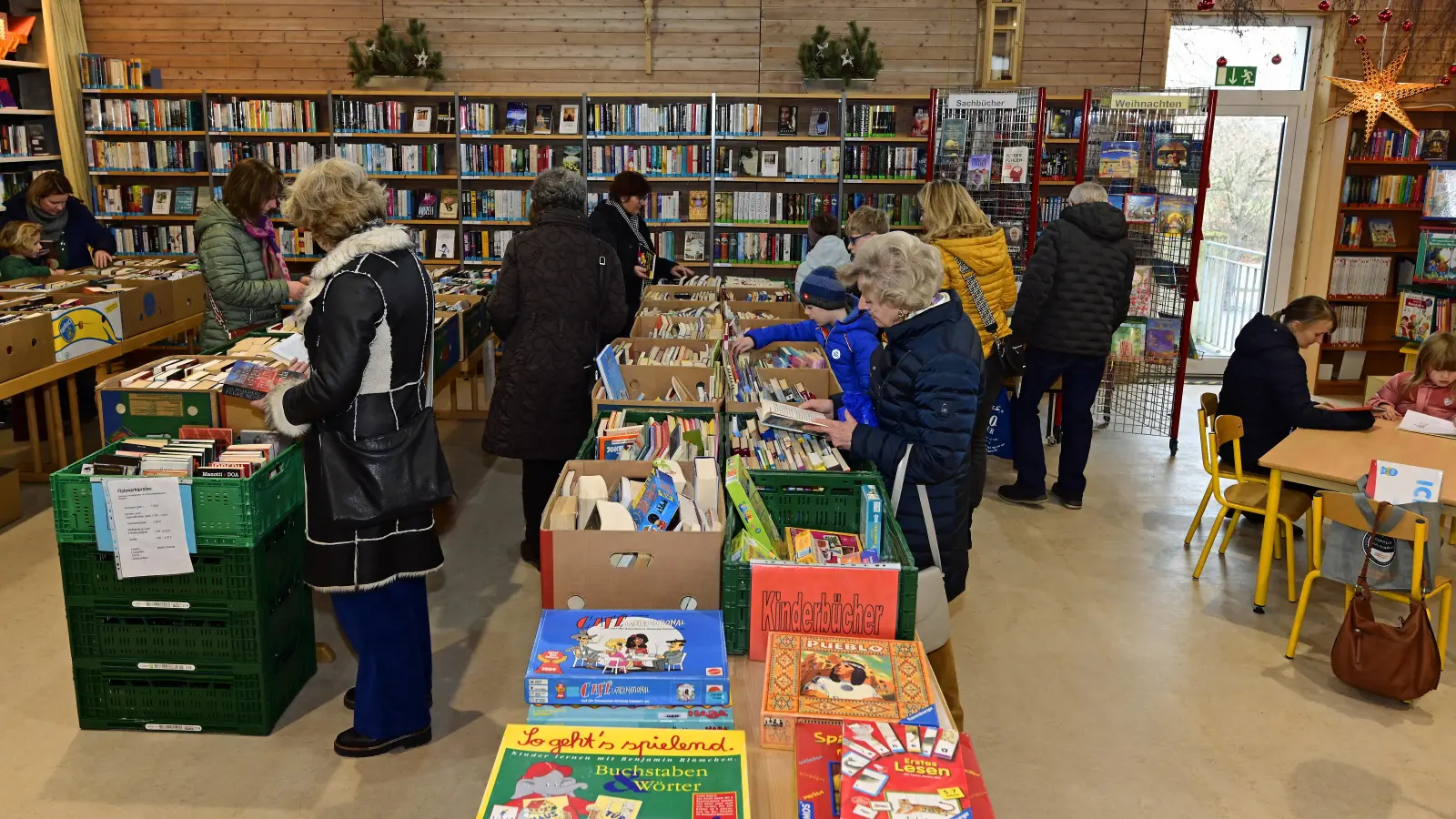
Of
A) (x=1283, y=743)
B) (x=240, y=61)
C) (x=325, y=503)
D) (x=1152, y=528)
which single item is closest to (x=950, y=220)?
(x=1152, y=528)

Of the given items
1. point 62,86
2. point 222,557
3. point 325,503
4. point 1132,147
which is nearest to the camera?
point 325,503

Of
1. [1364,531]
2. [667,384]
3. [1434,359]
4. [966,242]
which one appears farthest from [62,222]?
[1434,359]

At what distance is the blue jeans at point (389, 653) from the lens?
3.15 m

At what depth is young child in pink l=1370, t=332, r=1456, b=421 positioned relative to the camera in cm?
486

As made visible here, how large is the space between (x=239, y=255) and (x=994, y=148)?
4935mm

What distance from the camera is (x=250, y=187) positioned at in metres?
4.42

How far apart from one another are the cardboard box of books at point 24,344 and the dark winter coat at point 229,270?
935 mm

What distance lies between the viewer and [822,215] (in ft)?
20.4

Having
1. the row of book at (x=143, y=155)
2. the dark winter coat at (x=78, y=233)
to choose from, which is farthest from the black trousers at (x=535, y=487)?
the row of book at (x=143, y=155)

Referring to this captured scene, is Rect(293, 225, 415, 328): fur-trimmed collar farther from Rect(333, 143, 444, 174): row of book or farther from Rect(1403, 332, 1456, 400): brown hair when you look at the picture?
Rect(333, 143, 444, 174): row of book

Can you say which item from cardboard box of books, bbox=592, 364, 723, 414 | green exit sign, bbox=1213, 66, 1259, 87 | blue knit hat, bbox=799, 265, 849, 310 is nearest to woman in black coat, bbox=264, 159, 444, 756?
cardboard box of books, bbox=592, 364, 723, 414

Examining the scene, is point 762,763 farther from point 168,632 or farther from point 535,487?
point 535,487

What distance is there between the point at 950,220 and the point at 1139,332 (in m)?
2.80

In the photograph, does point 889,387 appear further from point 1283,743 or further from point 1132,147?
point 1132,147
